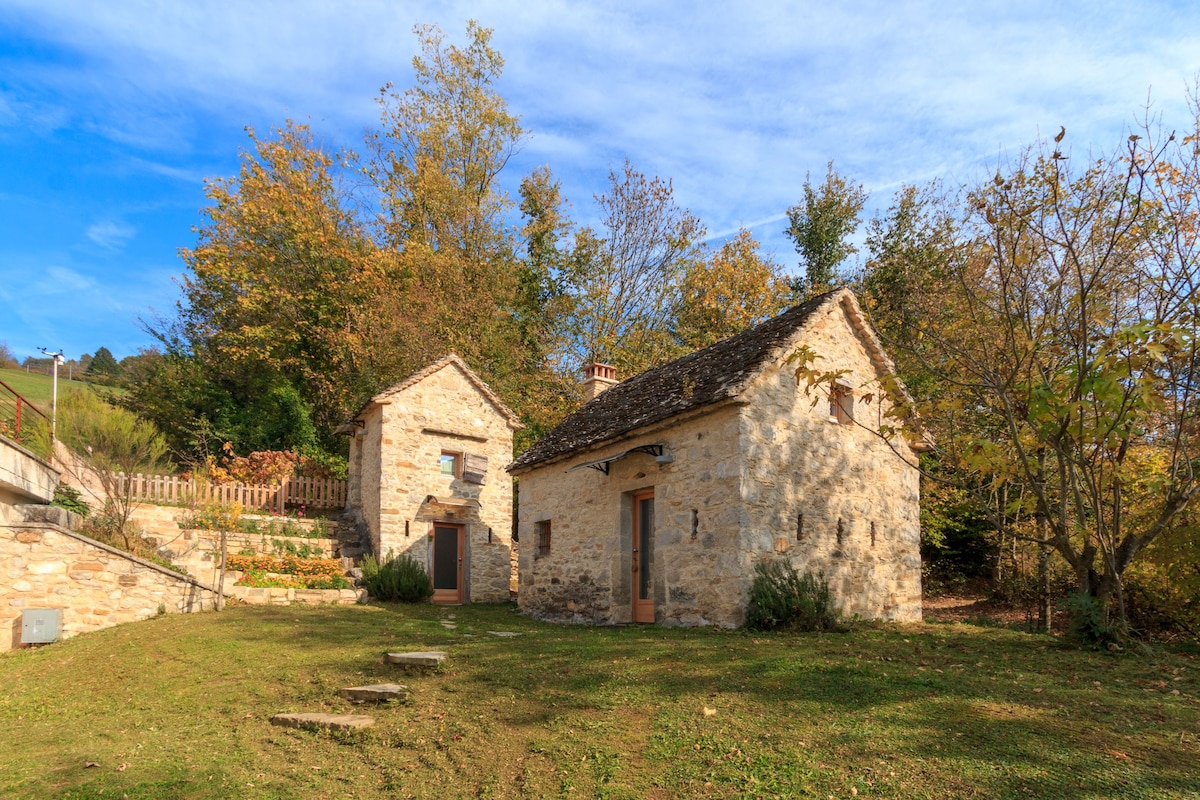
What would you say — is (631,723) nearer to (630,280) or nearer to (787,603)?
(787,603)

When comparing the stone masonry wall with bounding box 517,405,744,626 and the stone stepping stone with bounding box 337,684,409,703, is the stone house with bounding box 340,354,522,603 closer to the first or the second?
the stone masonry wall with bounding box 517,405,744,626

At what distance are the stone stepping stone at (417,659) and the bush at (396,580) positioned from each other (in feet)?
28.2

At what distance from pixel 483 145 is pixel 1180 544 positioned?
2634 cm

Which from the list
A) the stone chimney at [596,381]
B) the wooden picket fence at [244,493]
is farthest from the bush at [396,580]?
the stone chimney at [596,381]

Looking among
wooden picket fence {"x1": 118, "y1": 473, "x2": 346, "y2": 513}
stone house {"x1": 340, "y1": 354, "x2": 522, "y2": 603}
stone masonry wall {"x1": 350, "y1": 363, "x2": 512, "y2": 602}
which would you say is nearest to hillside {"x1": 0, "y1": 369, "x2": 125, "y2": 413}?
wooden picket fence {"x1": 118, "y1": 473, "x2": 346, "y2": 513}

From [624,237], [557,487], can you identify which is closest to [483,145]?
[624,237]

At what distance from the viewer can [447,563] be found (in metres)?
18.9

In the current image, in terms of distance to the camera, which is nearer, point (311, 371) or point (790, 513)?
point (790, 513)

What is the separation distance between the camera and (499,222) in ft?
94.1

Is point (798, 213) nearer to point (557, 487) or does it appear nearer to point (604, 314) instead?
point (604, 314)

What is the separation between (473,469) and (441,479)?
0.86m

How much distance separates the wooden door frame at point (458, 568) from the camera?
60.5 ft

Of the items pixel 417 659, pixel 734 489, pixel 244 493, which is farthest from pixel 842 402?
pixel 244 493

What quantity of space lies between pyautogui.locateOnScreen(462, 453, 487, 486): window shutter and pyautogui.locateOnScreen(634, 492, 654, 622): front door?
6.95 meters
